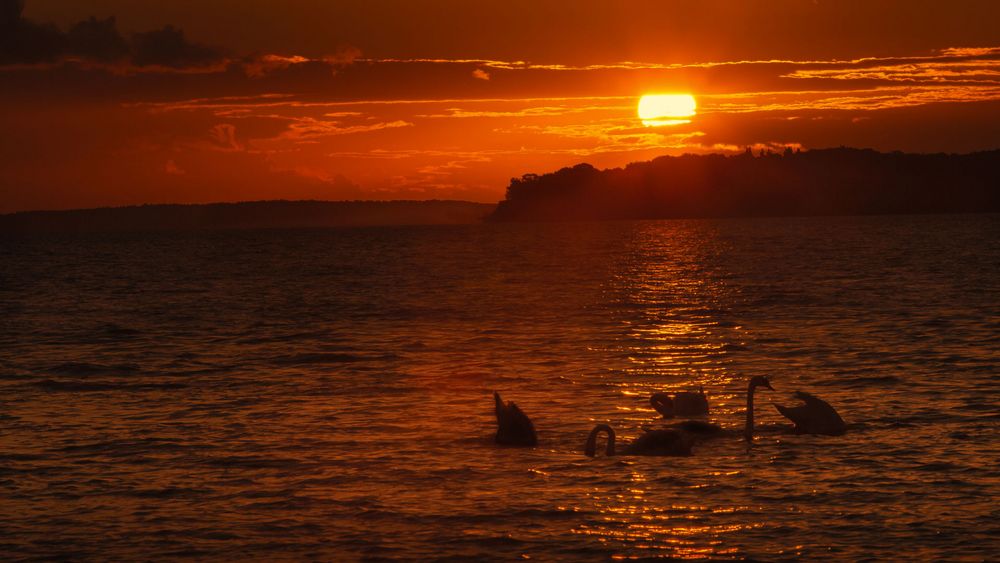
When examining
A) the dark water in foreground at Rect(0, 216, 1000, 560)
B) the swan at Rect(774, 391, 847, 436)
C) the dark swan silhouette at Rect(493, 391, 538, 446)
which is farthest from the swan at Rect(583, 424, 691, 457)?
the swan at Rect(774, 391, 847, 436)

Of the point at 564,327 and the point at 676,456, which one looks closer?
the point at 676,456

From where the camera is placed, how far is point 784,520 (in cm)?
1416

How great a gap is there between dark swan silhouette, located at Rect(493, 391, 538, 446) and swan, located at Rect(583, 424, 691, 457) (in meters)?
1.13

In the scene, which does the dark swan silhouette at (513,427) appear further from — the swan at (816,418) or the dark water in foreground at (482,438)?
the swan at (816,418)

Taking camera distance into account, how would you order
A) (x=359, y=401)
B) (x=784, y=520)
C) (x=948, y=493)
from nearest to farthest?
(x=784, y=520), (x=948, y=493), (x=359, y=401)

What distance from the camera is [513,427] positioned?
18.8 metres

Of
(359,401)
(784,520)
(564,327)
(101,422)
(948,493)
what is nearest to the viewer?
(784,520)

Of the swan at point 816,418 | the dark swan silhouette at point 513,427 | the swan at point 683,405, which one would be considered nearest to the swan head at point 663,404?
the swan at point 683,405

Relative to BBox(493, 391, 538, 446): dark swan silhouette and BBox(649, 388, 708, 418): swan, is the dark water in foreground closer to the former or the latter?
BBox(493, 391, 538, 446): dark swan silhouette

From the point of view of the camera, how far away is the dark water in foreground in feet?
45.2

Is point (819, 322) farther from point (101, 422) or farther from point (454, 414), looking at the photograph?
point (101, 422)

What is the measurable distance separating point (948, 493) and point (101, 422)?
1449 cm

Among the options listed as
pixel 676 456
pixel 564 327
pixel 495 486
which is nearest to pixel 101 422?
pixel 495 486

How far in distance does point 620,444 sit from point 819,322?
82.7 feet
